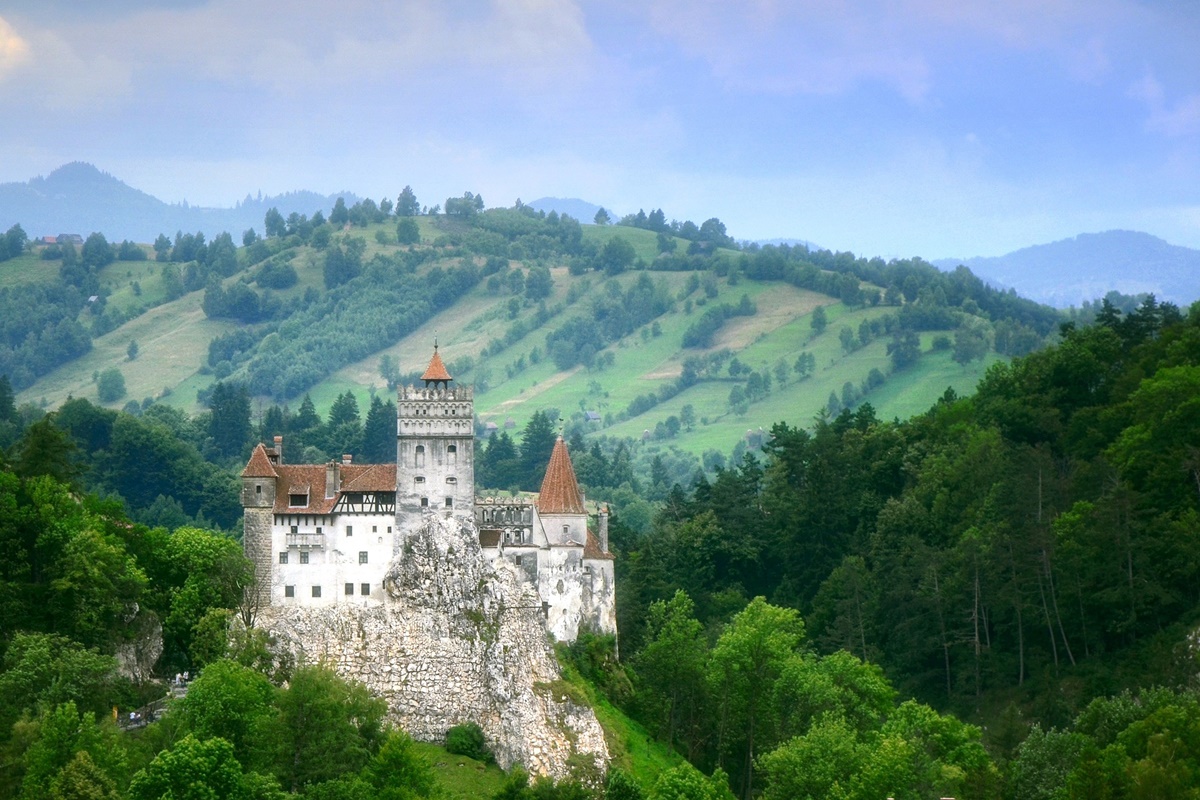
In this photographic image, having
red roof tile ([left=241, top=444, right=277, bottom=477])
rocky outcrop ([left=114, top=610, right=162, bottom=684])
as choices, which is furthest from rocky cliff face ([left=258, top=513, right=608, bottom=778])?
red roof tile ([left=241, top=444, right=277, bottom=477])

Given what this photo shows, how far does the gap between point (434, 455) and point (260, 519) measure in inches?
328

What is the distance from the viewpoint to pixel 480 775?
81.4m

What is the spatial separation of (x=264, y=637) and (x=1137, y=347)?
2149 inches

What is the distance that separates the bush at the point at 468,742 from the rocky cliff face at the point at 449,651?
14.8 inches

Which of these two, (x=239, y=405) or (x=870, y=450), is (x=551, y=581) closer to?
(x=870, y=450)

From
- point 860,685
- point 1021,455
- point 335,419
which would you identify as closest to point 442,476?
point 860,685

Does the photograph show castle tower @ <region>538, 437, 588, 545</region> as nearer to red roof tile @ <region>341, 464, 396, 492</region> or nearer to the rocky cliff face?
the rocky cliff face

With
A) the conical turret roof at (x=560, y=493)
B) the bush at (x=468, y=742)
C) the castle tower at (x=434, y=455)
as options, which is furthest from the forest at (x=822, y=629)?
the castle tower at (x=434, y=455)

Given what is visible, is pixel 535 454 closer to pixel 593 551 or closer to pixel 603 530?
pixel 603 530

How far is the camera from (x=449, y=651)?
A: 8469 centimetres

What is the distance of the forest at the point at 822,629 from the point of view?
74625 mm

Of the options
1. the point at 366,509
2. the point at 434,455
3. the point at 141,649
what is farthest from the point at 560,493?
the point at 141,649

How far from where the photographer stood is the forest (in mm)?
74625

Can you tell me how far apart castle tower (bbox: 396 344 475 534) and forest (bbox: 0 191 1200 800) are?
809cm
